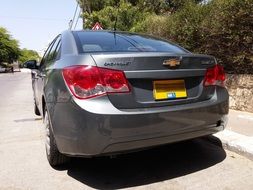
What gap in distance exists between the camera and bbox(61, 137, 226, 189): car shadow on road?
402cm

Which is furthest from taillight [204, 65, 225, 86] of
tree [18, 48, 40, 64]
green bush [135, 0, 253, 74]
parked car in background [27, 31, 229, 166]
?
tree [18, 48, 40, 64]

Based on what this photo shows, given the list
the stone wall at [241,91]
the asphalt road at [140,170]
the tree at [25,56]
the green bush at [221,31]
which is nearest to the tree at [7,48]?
the tree at [25,56]

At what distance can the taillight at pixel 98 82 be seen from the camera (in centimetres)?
351

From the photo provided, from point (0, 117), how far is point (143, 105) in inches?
214

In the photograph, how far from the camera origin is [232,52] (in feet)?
24.5

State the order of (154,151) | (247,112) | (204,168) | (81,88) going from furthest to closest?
1. (247,112)
2. (154,151)
3. (204,168)
4. (81,88)

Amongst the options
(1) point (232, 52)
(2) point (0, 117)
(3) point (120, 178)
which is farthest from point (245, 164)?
(2) point (0, 117)

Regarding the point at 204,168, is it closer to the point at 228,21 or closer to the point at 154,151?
the point at 154,151

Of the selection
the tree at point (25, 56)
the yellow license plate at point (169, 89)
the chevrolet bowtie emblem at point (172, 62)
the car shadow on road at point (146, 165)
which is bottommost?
the tree at point (25, 56)

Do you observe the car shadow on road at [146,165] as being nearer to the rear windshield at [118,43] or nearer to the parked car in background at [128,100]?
the parked car in background at [128,100]

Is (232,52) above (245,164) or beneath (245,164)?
above

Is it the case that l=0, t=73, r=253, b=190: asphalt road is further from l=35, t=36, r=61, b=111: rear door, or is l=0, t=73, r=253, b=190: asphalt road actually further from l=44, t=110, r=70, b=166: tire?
l=35, t=36, r=61, b=111: rear door

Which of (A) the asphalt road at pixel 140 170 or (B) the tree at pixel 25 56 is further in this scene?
(B) the tree at pixel 25 56

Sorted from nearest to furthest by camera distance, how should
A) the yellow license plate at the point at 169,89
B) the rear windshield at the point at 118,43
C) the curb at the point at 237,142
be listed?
the yellow license plate at the point at 169,89 → the rear windshield at the point at 118,43 → the curb at the point at 237,142
